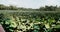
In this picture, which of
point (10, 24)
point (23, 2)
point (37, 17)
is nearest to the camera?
point (10, 24)

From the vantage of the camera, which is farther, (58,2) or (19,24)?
(58,2)

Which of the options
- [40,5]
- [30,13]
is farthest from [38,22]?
[40,5]

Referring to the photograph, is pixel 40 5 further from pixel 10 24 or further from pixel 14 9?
pixel 10 24

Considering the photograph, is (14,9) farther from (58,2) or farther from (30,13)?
(58,2)

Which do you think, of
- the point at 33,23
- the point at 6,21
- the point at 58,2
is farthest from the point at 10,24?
the point at 58,2

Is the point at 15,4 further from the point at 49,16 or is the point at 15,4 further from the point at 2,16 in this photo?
the point at 49,16

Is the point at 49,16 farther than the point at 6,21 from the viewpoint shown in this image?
Yes

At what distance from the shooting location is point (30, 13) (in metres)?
5.34

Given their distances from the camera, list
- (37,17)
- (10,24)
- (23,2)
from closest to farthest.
→ (10,24), (37,17), (23,2)

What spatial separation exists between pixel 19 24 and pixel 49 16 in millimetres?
978

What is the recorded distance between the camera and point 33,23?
5031 millimetres

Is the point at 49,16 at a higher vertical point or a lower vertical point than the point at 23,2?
lower

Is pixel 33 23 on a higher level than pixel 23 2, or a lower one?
lower

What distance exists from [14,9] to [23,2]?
15.1 inches
